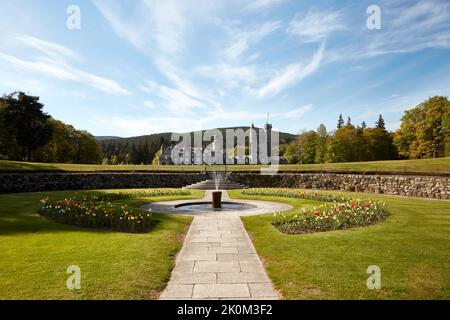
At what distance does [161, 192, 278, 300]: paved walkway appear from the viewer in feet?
17.0

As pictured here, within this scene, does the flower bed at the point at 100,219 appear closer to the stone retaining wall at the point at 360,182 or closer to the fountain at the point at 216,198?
the fountain at the point at 216,198

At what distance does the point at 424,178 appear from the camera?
2202 cm

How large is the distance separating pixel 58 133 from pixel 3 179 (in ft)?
120

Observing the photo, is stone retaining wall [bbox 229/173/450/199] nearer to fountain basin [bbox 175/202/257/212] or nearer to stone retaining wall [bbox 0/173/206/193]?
stone retaining wall [bbox 0/173/206/193]

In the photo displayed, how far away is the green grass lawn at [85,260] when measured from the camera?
202 inches

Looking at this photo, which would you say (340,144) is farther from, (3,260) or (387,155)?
(3,260)

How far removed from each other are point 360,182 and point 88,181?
84.5 ft

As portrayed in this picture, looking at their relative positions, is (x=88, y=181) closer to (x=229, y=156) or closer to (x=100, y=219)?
(x=100, y=219)

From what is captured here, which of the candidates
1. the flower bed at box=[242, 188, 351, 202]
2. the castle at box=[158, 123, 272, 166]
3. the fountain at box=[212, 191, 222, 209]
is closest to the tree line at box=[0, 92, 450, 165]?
the castle at box=[158, 123, 272, 166]

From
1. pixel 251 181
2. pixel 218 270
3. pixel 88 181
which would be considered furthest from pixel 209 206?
pixel 88 181

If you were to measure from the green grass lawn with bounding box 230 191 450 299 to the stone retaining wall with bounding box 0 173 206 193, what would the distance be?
2163 centimetres

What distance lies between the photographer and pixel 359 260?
670cm

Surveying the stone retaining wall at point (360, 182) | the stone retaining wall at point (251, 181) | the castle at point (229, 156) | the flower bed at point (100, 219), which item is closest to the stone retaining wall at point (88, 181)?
the stone retaining wall at point (251, 181)
